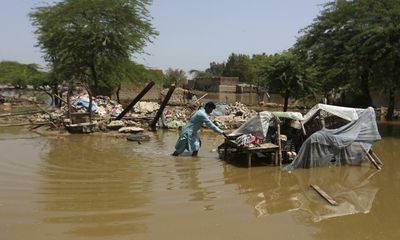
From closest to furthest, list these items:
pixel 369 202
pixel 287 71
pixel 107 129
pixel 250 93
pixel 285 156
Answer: pixel 369 202 → pixel 285 156 → pixel 107 129 → pixel 287 71 → pixel 250 93

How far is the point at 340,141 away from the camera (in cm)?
1131

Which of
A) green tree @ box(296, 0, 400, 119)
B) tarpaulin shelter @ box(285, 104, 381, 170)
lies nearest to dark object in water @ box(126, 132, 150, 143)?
tarpaulin shelter @ box(285, 104, 381, 170)

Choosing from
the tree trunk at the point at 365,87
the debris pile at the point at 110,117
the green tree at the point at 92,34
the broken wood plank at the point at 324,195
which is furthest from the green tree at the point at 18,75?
the broken wood plank at the point at 324,195

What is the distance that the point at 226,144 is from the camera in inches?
482

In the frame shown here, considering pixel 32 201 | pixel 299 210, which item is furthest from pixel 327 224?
pixel 32 201

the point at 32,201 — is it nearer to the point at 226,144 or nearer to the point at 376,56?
the point at 226,144

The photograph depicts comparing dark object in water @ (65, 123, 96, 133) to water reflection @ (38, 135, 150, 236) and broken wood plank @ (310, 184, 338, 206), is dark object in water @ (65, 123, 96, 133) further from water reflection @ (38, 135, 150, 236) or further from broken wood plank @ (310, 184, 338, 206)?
broken wood plank @ (310, 184, 338, 206)

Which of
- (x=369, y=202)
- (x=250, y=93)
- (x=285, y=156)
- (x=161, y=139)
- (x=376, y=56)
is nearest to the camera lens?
(x=369, y=202)

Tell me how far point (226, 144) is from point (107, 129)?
7.70 meters

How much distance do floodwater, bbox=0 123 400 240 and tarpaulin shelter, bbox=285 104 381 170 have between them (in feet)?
0.90

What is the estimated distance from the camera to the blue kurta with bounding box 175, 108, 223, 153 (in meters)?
11.8

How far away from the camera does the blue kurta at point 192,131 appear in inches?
464

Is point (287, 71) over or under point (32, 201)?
over

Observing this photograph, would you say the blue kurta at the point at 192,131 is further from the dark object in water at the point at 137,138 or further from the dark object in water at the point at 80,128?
the dark object in water at the point at 80,128
